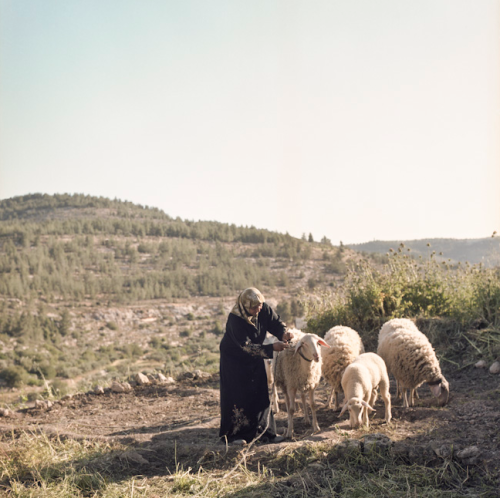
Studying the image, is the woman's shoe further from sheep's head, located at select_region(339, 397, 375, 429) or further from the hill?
the hill

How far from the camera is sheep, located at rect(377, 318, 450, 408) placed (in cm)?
616

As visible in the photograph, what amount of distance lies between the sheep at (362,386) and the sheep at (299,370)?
0.41m

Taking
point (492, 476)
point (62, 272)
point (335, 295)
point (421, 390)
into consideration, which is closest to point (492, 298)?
point (421, 390)

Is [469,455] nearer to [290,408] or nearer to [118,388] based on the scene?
[290,408]

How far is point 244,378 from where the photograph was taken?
220 inches

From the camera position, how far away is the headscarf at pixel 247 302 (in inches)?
215

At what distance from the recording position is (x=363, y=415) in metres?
5.55

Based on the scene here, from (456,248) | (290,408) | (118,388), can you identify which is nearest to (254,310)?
(290,408)

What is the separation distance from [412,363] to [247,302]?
2656mm

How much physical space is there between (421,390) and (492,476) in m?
3.70

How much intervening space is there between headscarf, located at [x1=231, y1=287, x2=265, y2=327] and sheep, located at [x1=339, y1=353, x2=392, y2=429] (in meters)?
1.39

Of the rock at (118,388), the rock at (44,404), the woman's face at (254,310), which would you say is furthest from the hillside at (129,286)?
the woman's face at (254,310)

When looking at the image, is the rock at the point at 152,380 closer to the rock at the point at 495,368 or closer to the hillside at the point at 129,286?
the hillside at the point at 129,286

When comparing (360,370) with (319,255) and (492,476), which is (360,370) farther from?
(319,255)
